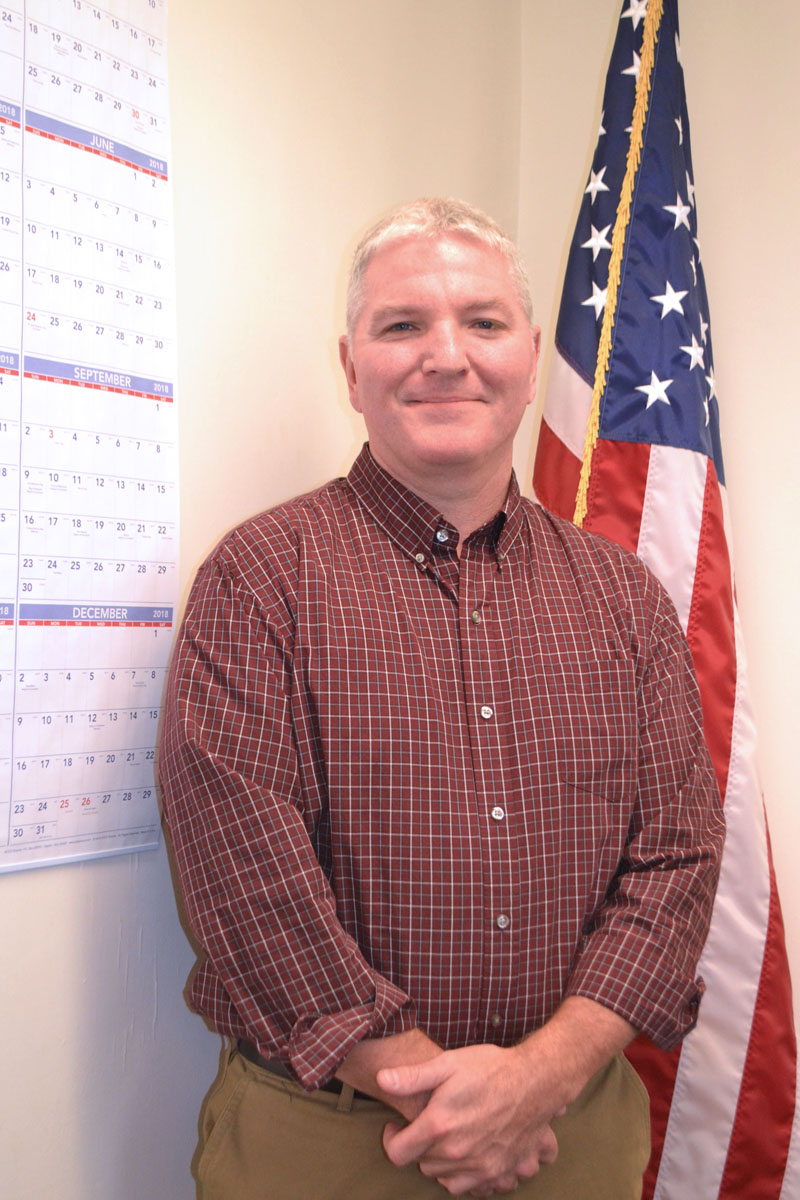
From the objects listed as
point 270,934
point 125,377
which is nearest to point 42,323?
point 125,377

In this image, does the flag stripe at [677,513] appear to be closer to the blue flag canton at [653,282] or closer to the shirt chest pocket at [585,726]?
the blue flag canton at [653,282]

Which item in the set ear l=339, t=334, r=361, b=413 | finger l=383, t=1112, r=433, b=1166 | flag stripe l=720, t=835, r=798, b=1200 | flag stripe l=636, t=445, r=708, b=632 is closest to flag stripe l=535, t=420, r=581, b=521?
flag stripe l=636, t=445, r=708, b=632

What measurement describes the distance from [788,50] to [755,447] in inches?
27.0

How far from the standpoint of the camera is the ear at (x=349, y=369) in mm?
1250

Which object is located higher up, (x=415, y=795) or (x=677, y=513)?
(x=677, y=513)

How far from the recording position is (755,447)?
5.34 ft

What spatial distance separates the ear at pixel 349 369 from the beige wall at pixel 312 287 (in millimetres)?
130

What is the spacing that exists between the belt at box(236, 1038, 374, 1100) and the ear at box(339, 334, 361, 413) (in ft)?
2.61

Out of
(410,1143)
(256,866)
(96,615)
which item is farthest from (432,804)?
(96,615)

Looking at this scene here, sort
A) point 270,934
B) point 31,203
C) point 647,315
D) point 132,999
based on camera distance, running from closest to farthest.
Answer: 1. point 270,934
2. point 31,203
3. point 132,999
4. point 647,315

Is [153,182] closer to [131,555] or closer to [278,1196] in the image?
[131,555]

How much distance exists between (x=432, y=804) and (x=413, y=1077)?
10.6 inches

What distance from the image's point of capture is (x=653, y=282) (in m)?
1.53

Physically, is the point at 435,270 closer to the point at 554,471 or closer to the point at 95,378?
the point at 95,378
